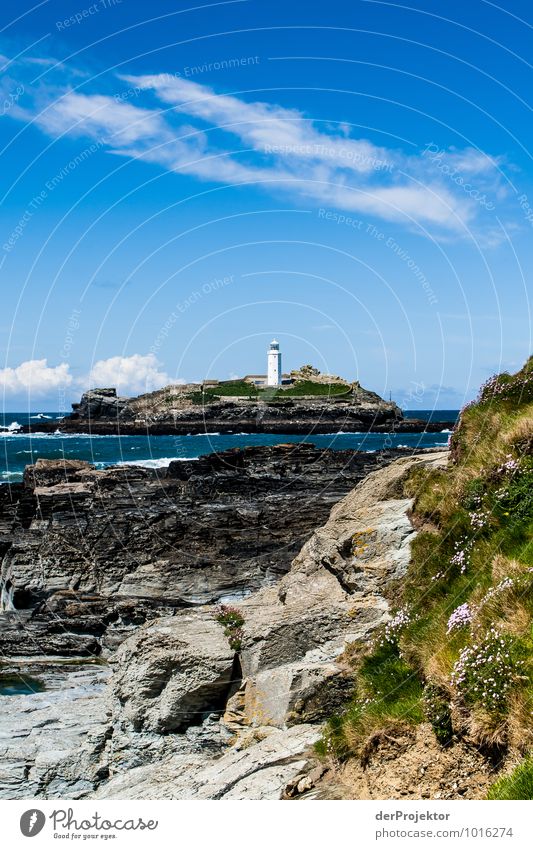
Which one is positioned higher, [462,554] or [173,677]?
[462,554]

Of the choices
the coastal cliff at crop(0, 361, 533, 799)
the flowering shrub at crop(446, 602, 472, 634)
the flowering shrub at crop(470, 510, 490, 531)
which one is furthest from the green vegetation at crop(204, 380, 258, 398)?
the flowering shrub at crop(446, 602, 472, 634)

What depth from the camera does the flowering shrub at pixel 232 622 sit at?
1300cm

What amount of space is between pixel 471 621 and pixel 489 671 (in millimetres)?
953

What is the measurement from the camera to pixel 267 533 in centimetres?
3084

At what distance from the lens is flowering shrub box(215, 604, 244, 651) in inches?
512

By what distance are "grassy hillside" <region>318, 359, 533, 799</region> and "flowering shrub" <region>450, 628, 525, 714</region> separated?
11 mm

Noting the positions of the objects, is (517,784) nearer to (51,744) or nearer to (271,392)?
(51,744)

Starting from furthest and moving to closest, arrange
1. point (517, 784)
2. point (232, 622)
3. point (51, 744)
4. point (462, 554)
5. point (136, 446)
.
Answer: point (136, 446) → point (232, 622) → point (51, 744) → point (462, 554) → point (517, 784)

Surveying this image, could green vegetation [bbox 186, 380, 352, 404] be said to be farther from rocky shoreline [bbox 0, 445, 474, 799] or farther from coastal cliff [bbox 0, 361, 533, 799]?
coastal cliff [bbox 0, 361, 533, 799]

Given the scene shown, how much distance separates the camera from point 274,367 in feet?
594

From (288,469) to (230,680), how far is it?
4185 centimetres

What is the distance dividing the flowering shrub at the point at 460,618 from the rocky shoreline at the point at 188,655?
7.68 feet

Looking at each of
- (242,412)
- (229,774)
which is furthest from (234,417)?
(229,774)

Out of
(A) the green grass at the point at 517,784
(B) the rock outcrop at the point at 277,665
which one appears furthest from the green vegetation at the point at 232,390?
(A) the green grass at the point at 517,784
